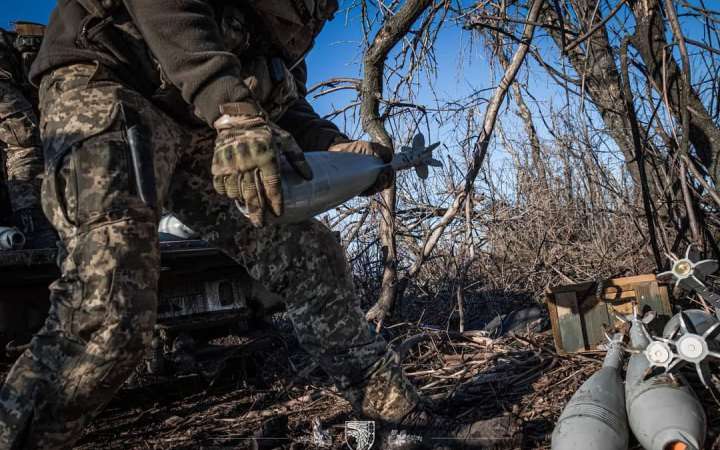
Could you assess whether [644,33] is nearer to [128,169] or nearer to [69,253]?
[128,169]

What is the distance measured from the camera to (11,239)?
3.08 meters

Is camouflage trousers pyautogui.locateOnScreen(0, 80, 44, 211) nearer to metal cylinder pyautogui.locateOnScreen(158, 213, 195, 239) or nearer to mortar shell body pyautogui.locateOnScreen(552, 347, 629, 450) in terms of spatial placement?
metal cylinder pyautogui.locateOnScreen(158, 213, 195, 239)

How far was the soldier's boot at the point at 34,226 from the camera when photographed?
12.1 feet

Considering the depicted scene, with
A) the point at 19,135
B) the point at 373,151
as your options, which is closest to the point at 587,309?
the point at 373,151

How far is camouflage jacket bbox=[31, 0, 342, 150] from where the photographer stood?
188 cm

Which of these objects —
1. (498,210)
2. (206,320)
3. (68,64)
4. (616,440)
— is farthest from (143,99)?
(498,210)

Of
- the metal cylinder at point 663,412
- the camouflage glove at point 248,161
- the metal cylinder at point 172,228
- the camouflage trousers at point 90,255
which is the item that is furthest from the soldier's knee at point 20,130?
the metal cylinder at point 663,412

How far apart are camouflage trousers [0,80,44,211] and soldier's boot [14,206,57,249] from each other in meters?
0.25

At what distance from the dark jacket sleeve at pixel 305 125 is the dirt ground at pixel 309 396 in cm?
134

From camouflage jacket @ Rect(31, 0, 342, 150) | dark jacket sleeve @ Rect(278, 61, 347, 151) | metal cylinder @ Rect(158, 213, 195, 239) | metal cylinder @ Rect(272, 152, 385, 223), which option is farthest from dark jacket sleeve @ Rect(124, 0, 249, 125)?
metal cylinder @ Rect(158, 213, 195, 239)

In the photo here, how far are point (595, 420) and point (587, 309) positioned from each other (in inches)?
55.8

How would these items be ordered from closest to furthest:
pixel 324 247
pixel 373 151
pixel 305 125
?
pixel 324 247, pixel 373 151, pixel 305 125

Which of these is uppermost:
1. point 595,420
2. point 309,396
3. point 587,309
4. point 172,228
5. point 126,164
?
point 126,164

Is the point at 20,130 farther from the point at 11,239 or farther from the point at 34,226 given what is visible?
the point at 11,239
